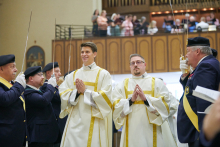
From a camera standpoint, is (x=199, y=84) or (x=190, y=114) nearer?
(x=199, y=84)

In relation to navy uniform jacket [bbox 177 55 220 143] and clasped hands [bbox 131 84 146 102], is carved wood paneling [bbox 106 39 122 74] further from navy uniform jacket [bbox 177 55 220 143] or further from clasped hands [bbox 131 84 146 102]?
navy uniform jacket [bbox 177 55 220 143]

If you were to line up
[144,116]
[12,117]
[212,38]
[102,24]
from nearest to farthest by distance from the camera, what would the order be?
[12,117], [144,116], [212,38], [102,24]

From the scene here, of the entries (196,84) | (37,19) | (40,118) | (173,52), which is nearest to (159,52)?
(173,52)

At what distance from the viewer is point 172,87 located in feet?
41.2

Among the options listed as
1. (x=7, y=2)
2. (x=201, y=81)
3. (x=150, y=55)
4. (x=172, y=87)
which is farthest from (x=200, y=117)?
(x=7, y=2)

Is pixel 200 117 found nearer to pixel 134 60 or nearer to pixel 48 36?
pixel 134 60

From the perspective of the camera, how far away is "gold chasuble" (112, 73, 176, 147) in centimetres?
351

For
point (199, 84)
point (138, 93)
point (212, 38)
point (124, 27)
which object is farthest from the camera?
point (124, 27)

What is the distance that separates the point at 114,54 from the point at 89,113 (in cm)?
869

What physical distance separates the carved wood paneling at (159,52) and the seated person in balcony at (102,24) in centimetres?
259

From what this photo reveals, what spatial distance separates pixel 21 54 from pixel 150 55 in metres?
8.28

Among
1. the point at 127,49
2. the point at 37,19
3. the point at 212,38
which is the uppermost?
the point at 37,19

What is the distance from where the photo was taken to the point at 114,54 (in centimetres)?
1203

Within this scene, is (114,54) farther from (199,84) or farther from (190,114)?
(199,84)
